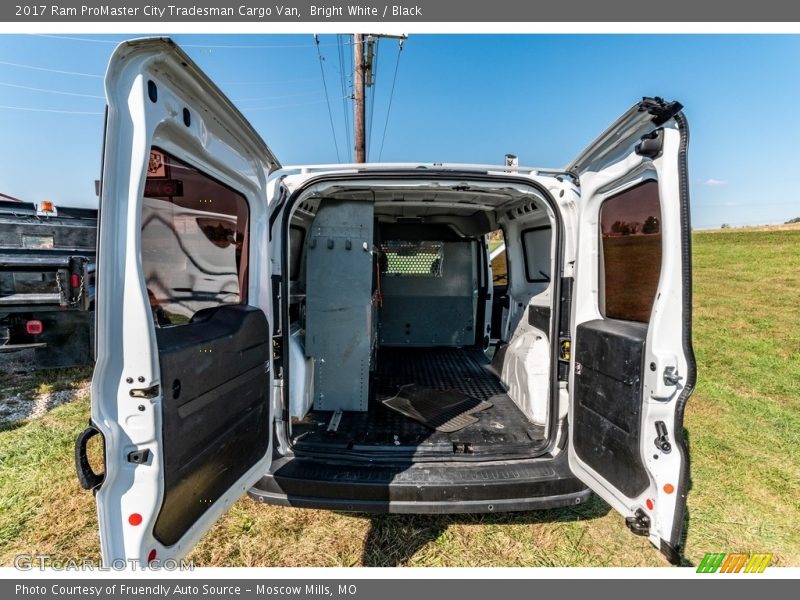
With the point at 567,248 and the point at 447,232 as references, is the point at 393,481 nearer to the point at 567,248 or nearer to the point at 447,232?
the point at 567,248

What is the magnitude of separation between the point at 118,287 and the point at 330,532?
6.69 feet

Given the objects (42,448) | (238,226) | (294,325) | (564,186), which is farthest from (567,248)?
(42,448)

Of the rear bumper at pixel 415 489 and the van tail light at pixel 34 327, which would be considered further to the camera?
the van tail light at pixel 34 327

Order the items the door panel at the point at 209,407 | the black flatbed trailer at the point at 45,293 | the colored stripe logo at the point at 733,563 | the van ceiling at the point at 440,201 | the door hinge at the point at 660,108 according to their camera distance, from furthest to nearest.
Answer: the black flatbed trailer at the point at 45,293
the van ceiling at the point at 440,201
the colored stripe logo at the point at 733,563
the door hinge at the point at 660,108
the door panel at the point at 209,407

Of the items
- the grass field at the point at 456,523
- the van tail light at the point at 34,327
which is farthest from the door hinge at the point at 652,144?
the van tail light at the point at 34,327

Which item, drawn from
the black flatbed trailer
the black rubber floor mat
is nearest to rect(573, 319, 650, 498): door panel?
the black rubber floor mat

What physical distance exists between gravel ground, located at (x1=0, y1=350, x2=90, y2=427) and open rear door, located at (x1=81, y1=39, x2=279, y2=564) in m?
3.45

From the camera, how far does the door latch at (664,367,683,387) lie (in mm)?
1681

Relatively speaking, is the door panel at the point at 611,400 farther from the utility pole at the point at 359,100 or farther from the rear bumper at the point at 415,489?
the utility pole at the point at 359,100

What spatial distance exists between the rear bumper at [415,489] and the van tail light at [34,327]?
10.0ft

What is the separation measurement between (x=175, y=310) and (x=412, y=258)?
423 centimetres

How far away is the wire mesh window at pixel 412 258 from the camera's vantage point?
5648 mm

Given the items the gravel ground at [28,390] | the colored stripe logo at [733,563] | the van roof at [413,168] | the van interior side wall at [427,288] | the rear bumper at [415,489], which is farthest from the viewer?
the van interior side wall at [427,288]

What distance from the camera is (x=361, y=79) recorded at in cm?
847
